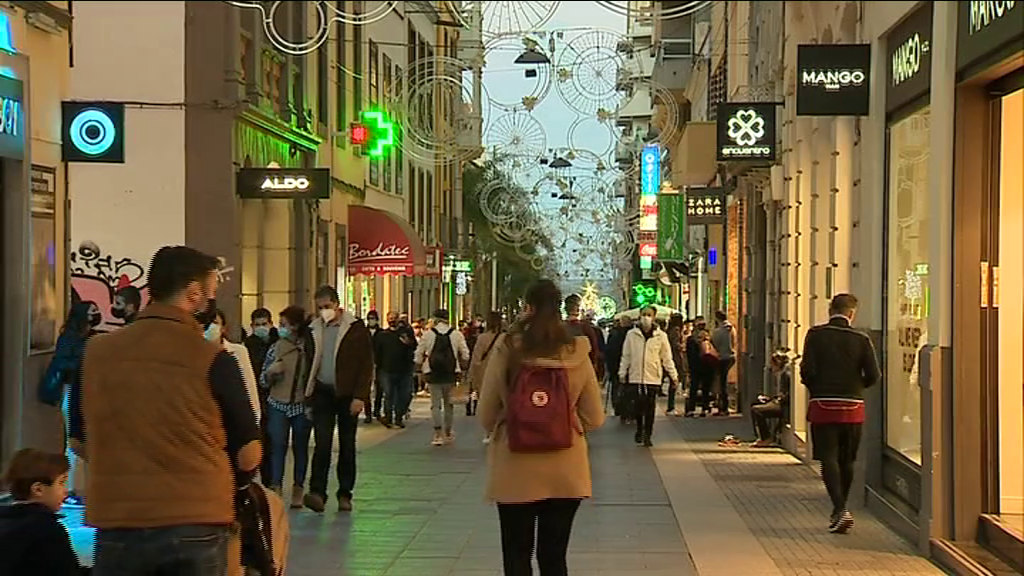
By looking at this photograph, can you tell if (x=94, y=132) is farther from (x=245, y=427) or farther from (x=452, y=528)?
(x=245, y=427)

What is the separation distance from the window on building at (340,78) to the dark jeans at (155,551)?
27.1 meters

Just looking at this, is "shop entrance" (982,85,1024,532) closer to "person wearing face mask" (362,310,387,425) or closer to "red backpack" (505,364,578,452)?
"red backpack" (505,364,578,452)

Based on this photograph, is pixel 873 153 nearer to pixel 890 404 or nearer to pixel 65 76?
pixel 890 404

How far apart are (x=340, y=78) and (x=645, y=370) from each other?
48.3 feet

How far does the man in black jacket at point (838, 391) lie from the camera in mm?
11484

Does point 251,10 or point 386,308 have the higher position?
point 251,10

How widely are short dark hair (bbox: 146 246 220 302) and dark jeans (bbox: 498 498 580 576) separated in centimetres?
271

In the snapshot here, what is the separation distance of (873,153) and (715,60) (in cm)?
2190

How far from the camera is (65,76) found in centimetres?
1377

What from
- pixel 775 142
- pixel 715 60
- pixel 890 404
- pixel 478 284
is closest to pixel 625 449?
pixel 775 142

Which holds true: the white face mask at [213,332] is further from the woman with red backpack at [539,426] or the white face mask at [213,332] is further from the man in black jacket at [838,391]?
the man in black jacket at [838,391]

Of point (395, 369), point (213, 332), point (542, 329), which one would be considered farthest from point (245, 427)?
point (395, 369)

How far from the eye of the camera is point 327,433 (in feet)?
41.7

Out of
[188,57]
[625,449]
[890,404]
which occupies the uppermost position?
[188,57]
